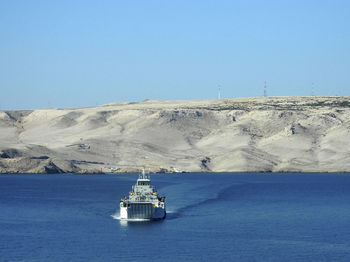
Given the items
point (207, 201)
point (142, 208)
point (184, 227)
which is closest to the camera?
point (184, 227)

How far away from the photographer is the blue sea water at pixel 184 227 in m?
74.8

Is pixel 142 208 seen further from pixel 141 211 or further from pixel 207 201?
pixel 207 201

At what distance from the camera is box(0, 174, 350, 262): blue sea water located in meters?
74.8

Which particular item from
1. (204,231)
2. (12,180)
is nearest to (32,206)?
(204,231)

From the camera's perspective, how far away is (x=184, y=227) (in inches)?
3600

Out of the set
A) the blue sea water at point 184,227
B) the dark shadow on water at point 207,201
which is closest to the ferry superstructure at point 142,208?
the blue sea water at point 184,227

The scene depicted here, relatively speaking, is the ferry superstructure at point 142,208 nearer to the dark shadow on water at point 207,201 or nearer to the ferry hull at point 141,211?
the ferry hull at point 141,211

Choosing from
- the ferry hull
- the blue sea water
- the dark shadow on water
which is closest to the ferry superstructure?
the ferry hull

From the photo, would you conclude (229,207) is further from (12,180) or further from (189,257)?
(12,180)

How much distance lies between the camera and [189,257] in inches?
2867

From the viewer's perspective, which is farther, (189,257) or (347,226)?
(347,226)

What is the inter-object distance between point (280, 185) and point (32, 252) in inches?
4133

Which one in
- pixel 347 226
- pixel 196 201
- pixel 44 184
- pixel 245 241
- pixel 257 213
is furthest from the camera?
pixel 44 184

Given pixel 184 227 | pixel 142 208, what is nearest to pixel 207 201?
pixel 142 208
